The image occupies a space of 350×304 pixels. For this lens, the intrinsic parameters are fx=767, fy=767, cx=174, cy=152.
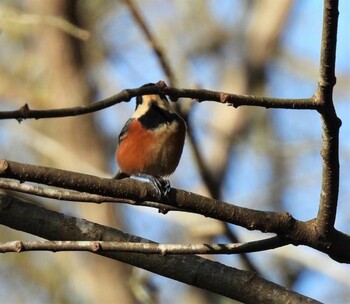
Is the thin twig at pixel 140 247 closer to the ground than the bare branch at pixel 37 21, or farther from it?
closer to the ground

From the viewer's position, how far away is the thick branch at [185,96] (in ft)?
5.41

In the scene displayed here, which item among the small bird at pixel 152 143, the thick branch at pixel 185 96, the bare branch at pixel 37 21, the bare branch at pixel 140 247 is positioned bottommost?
the bare branch at pixel 140 247

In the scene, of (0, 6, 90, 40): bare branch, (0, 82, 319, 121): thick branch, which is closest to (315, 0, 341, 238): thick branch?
(0, 82, 319, 121): thick branch

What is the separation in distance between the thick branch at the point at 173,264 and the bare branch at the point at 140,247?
114 mm

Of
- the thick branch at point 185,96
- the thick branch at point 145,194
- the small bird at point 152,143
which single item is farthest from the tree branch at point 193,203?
the small bird at point 152,143

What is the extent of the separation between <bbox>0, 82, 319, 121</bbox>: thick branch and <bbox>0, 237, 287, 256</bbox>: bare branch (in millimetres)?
297

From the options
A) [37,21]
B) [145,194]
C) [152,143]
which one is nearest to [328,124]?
[145,194]

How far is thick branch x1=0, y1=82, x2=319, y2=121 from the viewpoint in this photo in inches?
64.9

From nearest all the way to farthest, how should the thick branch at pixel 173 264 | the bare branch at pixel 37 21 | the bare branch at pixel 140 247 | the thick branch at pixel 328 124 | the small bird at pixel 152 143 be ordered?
the thick branch at pixel 328 124, the bare branch at pixel 140 247, the thick branch at pixel 173 264, the small bird at pixel 152 143, the bare branch at pixel 37 21

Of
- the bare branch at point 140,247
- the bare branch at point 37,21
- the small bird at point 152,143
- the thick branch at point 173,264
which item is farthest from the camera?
the bare branch at point 37,21

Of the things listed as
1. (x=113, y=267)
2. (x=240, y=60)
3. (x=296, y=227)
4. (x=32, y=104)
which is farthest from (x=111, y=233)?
(x=240, y=60)

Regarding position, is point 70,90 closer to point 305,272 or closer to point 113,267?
point 113,267

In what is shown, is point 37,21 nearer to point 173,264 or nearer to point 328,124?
point 173,264

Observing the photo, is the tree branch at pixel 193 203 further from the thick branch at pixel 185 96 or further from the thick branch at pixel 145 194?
the thick branch at pixel 185 96
